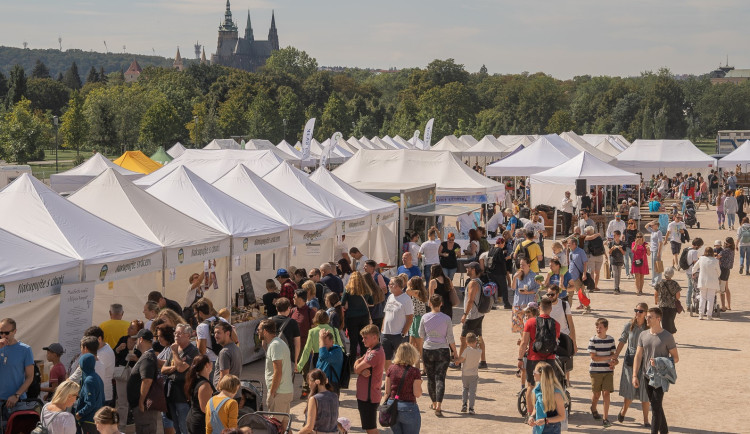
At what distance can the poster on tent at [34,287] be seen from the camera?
27.8ft

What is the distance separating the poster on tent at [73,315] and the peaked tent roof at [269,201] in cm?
471

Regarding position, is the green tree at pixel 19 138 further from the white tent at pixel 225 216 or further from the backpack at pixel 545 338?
the backpack at pixel 545 338

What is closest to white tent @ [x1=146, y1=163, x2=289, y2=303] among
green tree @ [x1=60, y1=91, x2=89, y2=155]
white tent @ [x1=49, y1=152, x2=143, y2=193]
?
white tent @ [x1=49, y1=152, x2=143, y2=193]

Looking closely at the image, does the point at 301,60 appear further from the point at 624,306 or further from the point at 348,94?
the point at 624,306

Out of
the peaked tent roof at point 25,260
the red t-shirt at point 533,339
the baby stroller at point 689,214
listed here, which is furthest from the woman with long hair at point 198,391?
the baby stroller at point 689,214

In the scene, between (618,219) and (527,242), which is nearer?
(527,242)

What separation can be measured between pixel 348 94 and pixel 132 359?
12709 centimetres

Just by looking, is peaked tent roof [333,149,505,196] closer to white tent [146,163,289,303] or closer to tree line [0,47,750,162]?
white tent [146,163,289,303]

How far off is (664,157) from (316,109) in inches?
2863

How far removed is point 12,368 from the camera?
25.5ft

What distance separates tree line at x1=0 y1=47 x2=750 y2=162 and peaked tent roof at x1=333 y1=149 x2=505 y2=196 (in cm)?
4158

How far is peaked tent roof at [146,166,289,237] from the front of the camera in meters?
12.6

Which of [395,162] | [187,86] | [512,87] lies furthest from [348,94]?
[395,162]

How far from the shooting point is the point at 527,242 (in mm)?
15523
